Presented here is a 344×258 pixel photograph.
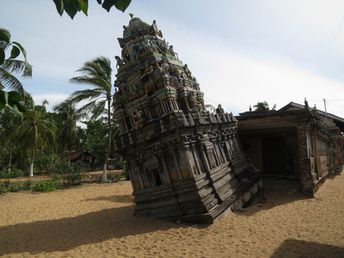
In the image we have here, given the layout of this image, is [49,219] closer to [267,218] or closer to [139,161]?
[139,161]

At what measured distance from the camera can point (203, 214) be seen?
28.5 feet

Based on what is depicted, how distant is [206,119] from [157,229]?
13.4 ft

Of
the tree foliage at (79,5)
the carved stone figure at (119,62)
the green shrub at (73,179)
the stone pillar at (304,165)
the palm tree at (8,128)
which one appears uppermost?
the palm tree at (8,128)

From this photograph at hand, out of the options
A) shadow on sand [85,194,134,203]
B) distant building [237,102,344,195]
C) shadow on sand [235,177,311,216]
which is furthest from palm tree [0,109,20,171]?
shadow on sand [235,177,311,216]

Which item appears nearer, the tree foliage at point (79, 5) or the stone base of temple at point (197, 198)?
the tree foliage at point (79, 5)

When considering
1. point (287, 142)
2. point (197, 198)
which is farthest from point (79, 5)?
point (287, 142)

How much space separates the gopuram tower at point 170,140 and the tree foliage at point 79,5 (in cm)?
735

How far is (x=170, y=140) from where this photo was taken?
9.40 metres

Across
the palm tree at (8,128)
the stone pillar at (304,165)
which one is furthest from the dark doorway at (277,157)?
the palm tree at (8,128)

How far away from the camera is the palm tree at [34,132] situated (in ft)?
94.8

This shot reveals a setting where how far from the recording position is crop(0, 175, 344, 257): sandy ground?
700 centimetres

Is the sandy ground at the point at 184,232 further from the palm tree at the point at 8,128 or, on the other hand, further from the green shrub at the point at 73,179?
the palm tree at the point at 8,128

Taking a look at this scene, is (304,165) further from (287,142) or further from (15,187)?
(15,187)

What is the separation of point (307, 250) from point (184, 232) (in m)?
3.08
